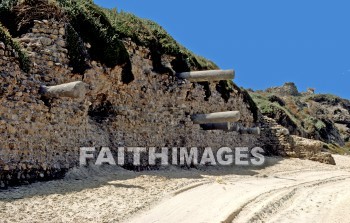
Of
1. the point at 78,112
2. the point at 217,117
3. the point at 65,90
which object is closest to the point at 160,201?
the point at 65,90

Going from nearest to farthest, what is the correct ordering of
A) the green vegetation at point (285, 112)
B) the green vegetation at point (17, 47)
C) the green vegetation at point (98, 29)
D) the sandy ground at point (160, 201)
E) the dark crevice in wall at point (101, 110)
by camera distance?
the sandy ground at point (160, 201)
the green vegetation at point (17, 47)
the green vegetation at point (98, 29)
the dark crevice in wall at point (101, 110)
the green vegetation at point (285, 112)

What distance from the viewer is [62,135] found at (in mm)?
10570

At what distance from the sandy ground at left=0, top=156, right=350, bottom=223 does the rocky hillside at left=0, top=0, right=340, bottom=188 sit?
1.00 metres

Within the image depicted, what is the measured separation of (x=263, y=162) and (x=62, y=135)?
12.5 m

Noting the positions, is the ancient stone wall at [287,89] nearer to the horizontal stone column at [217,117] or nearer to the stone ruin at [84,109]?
the stone ruin at [84,109]

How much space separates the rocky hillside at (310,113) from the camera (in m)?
31.0

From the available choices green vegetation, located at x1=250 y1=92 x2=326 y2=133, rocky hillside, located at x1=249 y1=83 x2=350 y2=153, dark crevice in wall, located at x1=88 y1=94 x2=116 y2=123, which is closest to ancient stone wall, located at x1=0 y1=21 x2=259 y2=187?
dark crevice in wall, located at x1=88 y1=94 x2=116 y2=123

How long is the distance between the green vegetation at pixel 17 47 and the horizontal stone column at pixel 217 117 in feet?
29.0

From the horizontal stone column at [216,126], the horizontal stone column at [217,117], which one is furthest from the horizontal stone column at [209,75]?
the horizontal stone column at [216,126]

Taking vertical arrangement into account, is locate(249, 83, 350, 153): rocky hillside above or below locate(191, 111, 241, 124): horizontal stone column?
above

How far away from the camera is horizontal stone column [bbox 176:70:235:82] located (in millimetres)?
16844

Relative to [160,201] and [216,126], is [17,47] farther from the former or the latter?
[216,126]

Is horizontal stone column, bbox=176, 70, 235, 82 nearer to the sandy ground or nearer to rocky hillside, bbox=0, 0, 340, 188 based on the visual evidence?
rocky hillside, bbox=0, 0, 340, 188

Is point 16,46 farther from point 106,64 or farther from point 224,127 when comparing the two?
point 224,127
